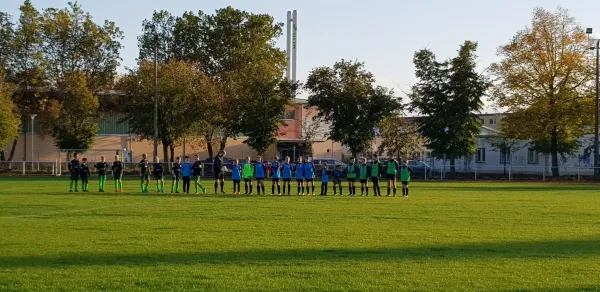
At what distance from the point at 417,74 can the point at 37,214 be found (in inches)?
1716

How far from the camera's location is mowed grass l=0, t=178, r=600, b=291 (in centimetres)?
1081

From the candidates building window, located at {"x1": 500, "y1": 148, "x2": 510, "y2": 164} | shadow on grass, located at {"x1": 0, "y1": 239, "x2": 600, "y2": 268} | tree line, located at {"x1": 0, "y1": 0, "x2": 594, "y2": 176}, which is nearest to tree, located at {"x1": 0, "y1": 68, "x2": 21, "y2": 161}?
tree line, located at {"x1": 0, "y1": 0, "x2": 594, "y2": 176}

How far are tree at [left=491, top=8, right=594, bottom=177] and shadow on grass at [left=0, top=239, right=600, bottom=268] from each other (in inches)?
1725

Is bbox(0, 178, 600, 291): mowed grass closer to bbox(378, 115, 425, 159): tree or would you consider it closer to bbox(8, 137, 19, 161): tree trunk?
bbox(378, 115, 425, 159): tree

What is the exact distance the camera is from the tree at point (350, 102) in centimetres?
6059

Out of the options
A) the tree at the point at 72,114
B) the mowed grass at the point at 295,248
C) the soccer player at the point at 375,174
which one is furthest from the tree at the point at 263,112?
the mowed grass at the point at 295,248

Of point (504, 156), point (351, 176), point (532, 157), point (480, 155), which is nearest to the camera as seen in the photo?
point (351, 176)

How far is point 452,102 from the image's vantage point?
59.6 metres

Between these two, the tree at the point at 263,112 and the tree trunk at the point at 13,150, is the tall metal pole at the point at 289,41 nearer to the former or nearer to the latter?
the tree at the point at 263,112

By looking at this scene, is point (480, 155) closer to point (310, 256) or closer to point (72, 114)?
point (72, 114)

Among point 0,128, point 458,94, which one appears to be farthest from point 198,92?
point 458,94

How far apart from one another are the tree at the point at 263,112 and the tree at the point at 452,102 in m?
11.4

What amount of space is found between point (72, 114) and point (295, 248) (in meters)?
52.1

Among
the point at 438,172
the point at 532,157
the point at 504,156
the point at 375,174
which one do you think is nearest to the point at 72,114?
the point at 438,172
